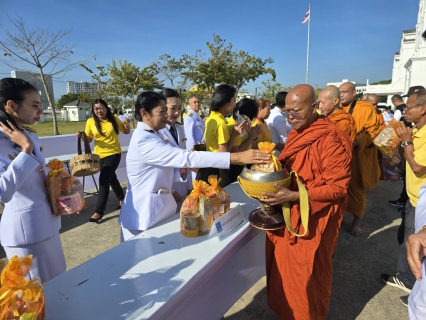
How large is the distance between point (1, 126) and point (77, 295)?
3.13 feet

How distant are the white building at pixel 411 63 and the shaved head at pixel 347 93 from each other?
63.4 feet

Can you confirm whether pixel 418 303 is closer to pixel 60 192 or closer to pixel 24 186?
pixel 60 192

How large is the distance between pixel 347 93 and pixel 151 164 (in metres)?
3.53

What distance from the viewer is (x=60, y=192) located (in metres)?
1.63

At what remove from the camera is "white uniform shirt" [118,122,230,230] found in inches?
69.5

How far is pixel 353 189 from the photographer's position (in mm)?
3805

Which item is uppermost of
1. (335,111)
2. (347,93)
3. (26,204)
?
(347,93)

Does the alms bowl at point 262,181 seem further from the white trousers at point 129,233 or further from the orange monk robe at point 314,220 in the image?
the white trousers at point 129,233

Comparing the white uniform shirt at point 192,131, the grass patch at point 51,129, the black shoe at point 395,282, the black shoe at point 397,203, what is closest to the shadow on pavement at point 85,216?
the white uniform shirt at point 192,131

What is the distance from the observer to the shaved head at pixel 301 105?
178 cm

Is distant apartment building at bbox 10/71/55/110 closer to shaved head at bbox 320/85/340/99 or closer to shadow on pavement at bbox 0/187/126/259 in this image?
shadow on pavement at bbox 0/187/126/259

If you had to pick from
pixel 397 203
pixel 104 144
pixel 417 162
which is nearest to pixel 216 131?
pixel 417 162

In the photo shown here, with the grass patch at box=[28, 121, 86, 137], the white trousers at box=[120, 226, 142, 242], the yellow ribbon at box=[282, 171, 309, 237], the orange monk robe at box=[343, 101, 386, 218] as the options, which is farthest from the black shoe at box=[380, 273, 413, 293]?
the grass patch at box=[28, 121, 86, 137]

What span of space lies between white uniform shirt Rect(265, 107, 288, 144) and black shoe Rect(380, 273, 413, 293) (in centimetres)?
268
